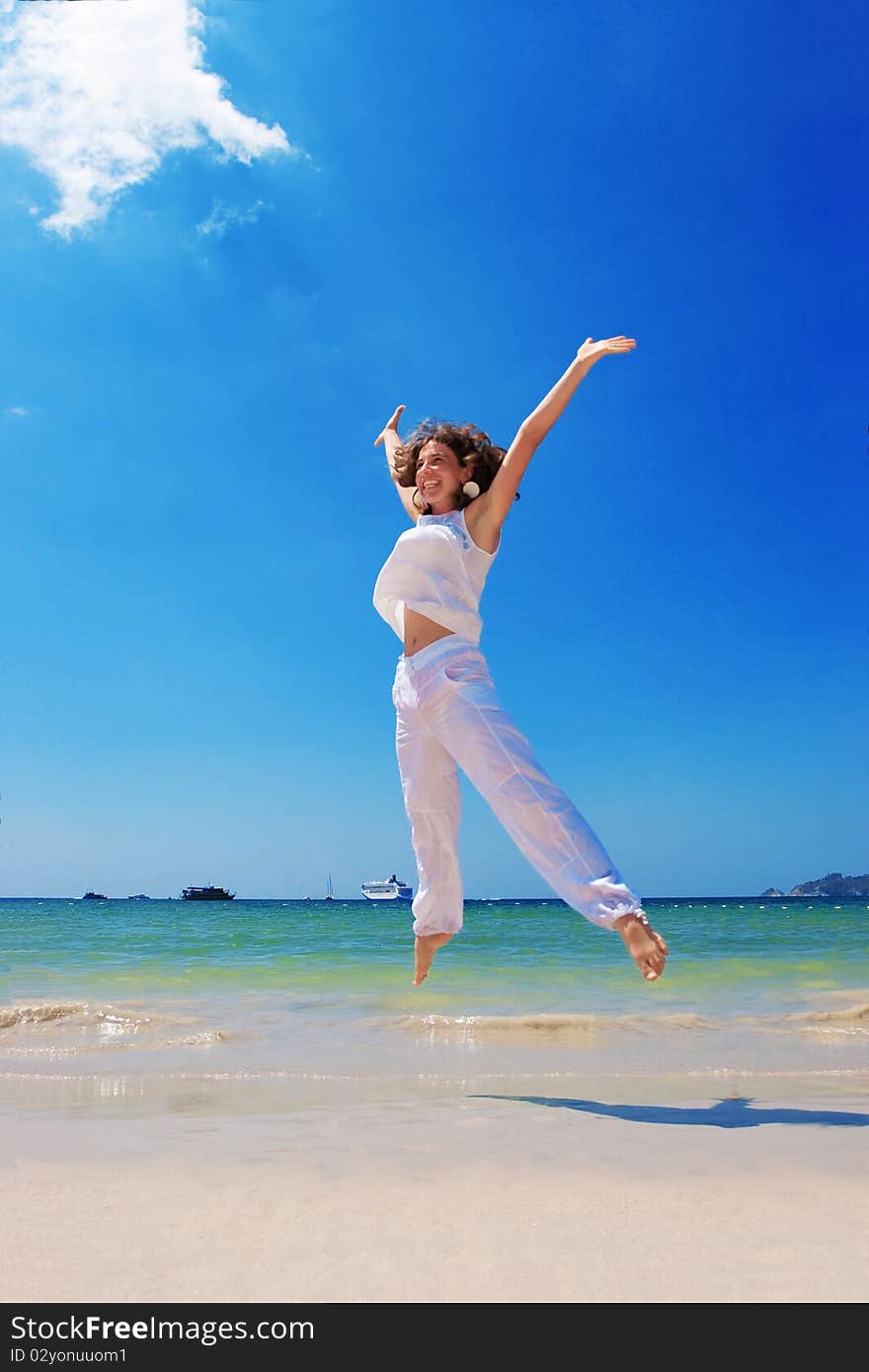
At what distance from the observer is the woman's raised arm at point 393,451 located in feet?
14.7

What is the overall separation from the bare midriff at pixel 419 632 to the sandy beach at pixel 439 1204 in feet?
5.88

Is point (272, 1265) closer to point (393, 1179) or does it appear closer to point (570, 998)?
point (393, 1179)

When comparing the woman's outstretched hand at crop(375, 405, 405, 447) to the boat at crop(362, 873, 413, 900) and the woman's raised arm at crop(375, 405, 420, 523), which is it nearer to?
the woman's raised arm at crop(375, 405, 420, 523)

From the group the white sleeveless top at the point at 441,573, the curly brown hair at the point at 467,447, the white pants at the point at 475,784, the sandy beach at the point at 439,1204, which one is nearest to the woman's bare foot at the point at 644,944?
the white pants at the point at 475,784

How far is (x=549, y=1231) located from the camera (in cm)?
215

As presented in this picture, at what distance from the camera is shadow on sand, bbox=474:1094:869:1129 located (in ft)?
11.0

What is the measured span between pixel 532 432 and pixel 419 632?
3.06ft

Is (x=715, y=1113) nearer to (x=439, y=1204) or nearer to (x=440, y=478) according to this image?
(x=439, y=1204)

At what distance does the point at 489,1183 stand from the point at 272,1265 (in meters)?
0.78

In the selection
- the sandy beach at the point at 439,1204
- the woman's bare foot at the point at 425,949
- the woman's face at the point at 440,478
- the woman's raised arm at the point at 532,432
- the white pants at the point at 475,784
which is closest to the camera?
the sandy beach at the point at 439,1204

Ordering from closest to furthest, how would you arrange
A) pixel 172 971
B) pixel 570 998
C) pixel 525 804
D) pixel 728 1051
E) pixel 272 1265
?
pixel 272 1265
pixel 525 804
pixel 728 1051
pixel 570 998
pixel 172 971

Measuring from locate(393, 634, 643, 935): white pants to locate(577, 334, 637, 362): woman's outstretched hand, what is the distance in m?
1.24

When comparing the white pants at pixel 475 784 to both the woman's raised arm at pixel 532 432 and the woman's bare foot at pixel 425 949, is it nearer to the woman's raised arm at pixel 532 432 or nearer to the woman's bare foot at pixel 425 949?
the woman's bare foot at pixel 425 949
